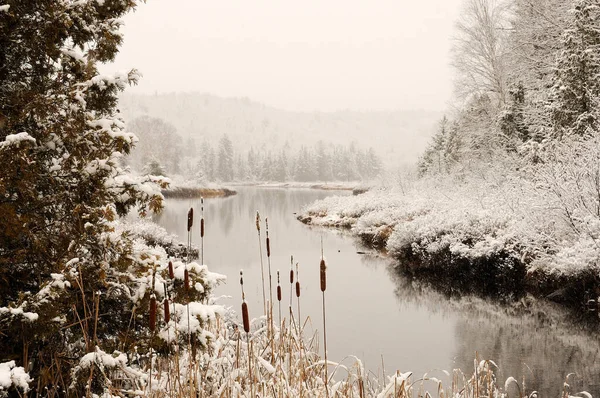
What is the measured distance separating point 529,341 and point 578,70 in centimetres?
1247

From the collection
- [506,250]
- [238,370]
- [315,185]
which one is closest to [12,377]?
[238,370]

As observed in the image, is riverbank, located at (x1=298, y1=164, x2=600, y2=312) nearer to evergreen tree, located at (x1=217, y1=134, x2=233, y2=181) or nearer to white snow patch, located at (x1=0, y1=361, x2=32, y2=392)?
white snow patch, located at (x1=0, y1=361, x2=32, y2=392)

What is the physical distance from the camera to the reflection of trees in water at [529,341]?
664 cm

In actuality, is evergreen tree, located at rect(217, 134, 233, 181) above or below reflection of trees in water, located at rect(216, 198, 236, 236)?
above

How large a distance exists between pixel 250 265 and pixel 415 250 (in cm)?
523

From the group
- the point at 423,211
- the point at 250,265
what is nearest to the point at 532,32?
the point at 423,211

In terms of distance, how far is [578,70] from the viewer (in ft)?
53.9

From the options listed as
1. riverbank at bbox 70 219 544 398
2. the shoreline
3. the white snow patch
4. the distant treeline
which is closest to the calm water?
the shoreline

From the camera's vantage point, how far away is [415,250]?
46.4 feet

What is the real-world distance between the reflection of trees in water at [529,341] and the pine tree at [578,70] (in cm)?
923

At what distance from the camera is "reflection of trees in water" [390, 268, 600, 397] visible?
6645 millimetres

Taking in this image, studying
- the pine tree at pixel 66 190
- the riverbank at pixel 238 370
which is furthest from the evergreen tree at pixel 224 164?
the riverbank at pixel 238 370

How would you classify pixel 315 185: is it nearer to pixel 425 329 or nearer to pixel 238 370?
pixel 425 329

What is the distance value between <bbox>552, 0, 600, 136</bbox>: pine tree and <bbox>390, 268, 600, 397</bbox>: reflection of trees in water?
9.23 m
